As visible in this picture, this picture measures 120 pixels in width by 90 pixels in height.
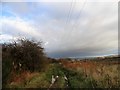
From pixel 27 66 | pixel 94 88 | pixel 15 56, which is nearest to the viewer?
pixel 94 88

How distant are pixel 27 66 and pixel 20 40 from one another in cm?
359

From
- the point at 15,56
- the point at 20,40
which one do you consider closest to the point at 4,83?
the point at 15,56

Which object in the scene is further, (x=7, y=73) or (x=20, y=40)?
(x=20, y=40)

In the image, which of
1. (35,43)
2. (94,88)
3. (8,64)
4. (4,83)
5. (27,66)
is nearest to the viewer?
(94,88)

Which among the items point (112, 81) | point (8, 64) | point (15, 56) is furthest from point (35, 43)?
point (112, 81)

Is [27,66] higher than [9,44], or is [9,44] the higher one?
[9,44]

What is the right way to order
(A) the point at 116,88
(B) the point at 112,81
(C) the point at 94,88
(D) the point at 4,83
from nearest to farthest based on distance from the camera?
(A) the point at 116,88 → (C) the point at 94,88 → (B) the point at 112,81 → (D) the point at 4,83

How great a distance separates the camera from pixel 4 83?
550 inches

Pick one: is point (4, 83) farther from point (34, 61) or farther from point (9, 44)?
point (34, 61)

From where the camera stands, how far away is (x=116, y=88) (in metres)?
10.4

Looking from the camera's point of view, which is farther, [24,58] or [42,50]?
[42,50]

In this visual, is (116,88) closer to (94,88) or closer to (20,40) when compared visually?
(94,88)

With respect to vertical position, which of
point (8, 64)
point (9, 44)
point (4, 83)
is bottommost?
point (4, 83)

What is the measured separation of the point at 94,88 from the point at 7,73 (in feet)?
18.9
